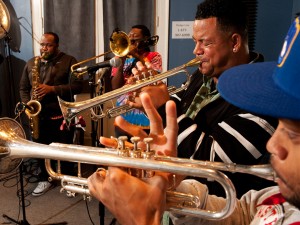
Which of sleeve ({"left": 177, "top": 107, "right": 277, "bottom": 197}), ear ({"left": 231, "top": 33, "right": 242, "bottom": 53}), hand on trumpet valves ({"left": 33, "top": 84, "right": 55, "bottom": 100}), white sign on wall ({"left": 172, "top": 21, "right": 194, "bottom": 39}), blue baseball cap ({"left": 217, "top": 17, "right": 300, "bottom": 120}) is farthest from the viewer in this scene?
white sign on wall ({"left": 172, "top": 21, "right": 194, "bottom": 39})

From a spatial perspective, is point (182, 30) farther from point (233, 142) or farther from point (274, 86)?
point (274, 86)

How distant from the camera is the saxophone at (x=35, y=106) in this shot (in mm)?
3392

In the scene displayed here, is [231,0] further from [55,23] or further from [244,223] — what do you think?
[55,23]

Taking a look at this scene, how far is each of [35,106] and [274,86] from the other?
125 inches

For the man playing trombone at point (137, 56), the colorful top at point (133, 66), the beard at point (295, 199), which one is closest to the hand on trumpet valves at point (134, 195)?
the beard at point (295, 199)

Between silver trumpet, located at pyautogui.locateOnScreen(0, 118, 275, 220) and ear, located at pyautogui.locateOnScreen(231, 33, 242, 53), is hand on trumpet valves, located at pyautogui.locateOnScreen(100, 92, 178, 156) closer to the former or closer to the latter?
silver trumpet, located at pyautogui.locateOnScreen(0, 118, 275, 220)

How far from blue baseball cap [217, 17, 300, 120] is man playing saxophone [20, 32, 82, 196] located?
307 cm

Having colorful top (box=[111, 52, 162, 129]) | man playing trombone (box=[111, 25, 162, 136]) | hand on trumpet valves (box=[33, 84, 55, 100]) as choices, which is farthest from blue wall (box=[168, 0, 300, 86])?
hand on trumpet valves (box=[33, 84, 55, 100])

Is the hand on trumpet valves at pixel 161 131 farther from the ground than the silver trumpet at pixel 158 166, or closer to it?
farther from the ground

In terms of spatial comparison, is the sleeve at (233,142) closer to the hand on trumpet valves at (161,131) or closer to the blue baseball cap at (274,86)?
the hand on trumpet valves at (161,131)

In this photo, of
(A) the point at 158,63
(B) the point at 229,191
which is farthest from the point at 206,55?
(A) the point at 158,63

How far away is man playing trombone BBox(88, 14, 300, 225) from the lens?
2.02 ft

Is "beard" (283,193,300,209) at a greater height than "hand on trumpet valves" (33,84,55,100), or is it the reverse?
"beard" (283,193,300,209)

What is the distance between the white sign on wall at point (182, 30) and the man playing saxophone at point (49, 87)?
1369mm
